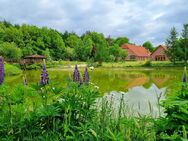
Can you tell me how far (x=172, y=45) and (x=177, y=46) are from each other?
3689 millimetres

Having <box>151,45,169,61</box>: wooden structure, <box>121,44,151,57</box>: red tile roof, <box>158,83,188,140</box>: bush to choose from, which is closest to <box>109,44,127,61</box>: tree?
<box>151,45,169,61</box>: wooden structure

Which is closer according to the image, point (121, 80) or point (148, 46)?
point (121, 80)

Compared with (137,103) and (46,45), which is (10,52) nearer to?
(46,45)

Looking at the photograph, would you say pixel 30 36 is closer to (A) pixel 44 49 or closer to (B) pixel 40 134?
(A) pixel 44 49

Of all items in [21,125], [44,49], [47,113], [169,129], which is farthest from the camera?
[44,49]

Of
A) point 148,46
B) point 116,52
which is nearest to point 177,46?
point 116,52

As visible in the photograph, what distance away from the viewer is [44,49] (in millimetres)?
82188

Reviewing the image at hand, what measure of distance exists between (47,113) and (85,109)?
0.46m

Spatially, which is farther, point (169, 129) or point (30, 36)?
point (30, 36)

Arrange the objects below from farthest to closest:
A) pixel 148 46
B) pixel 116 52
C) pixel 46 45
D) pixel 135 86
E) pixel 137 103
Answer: pixel 148 46, pixel 46 45, pixel 116 52, pixel 135 86, pixel 137 103

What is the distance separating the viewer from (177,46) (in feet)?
195

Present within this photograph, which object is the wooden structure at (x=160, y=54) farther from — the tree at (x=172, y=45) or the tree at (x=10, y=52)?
the tree at (x=10, y=52)

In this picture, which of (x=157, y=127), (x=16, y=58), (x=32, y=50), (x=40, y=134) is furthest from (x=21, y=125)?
(x=32, y=50)

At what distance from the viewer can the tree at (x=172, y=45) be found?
197 feet
